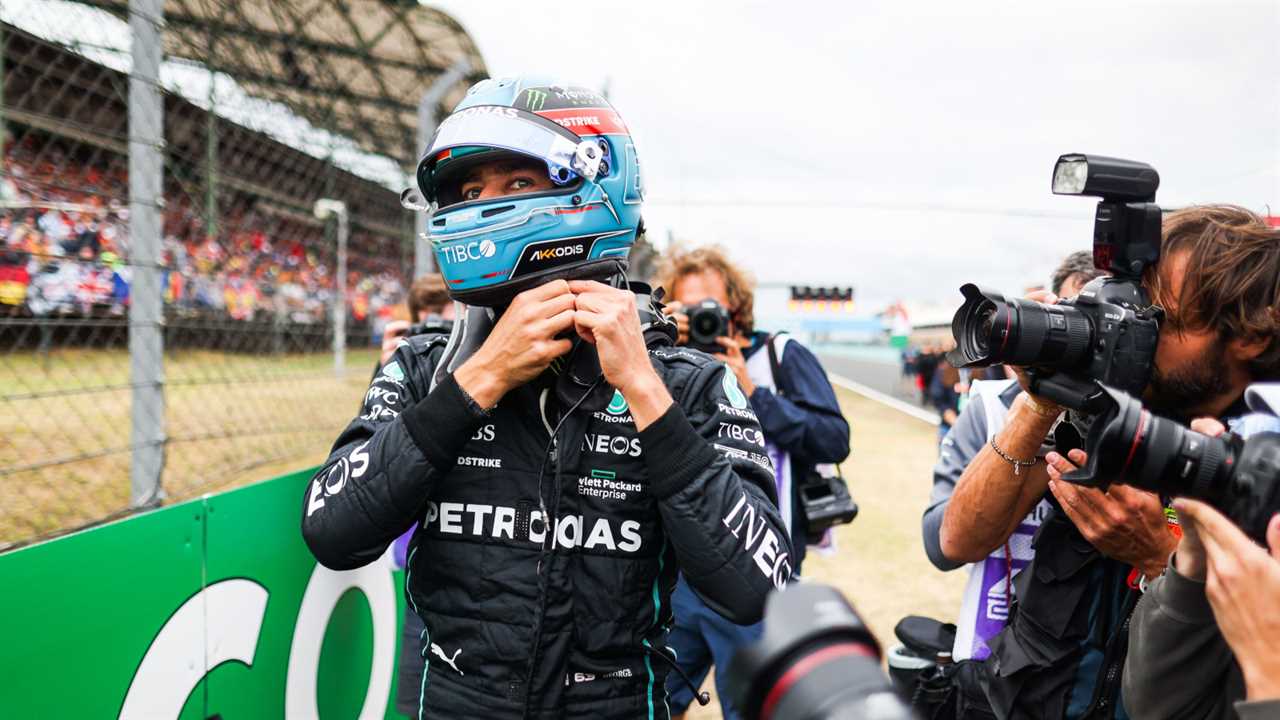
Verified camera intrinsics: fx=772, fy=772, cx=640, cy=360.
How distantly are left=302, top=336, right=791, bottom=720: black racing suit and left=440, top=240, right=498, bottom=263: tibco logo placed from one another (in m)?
0.25

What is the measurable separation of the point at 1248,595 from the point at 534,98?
1442 millimetres

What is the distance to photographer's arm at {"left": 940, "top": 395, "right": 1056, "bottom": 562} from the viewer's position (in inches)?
65.5

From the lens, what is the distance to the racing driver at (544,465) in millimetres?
1390

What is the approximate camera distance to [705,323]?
10.5 ft

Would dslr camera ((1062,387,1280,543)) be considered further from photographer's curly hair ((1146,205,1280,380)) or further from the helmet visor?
the helmet visor

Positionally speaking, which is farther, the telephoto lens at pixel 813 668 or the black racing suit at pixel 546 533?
the black racing suit at pixel 546 533

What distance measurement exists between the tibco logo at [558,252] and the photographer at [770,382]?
1.42 m

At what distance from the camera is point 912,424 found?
16.7 metres

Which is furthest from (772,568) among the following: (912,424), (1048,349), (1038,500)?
(912,424)

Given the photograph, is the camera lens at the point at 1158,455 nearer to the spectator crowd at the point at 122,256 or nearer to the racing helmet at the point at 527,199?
the racing helmet at the point at 527,199

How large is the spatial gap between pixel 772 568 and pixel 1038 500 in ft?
2.51

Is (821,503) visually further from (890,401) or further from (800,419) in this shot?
(890,401)

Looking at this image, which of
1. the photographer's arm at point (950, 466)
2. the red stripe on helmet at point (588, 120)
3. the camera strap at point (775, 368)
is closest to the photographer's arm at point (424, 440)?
the red stripe on helmet at point (588, 120)

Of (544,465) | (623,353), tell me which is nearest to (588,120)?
(623,353)
